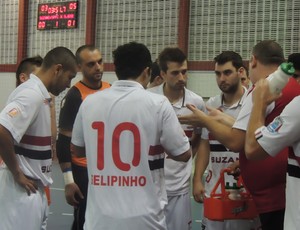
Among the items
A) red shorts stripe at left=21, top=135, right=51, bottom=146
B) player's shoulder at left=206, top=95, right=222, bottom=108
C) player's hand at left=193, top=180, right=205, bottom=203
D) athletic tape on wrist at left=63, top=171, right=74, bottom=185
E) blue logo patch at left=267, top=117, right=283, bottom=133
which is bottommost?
player's hand at left=193, top=180, right=205, bottom=203

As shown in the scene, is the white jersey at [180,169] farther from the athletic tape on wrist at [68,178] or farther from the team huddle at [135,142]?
the athletic tape on wrist at [68,178]

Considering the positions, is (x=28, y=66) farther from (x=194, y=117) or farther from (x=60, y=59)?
(x=194, y=117)

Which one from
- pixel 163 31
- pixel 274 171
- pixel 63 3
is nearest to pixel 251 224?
pixel 274 171

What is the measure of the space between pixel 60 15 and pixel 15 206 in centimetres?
1063

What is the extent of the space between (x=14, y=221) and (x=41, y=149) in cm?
52

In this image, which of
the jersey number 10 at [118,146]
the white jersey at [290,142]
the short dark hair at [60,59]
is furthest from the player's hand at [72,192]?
the white jersey at [290,142]

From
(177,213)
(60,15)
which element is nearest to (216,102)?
(177,213)

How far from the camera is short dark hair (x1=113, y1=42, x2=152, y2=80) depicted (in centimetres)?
296

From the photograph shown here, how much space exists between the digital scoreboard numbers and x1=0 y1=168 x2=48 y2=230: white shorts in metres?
10.3

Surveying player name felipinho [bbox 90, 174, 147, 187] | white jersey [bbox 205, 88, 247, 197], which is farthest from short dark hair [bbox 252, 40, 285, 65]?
white jersey [bbox 205, 88, 247, 197]

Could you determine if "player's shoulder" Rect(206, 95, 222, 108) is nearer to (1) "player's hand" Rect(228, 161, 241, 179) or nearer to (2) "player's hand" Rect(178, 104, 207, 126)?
(1) "player's hand" Rect(228, 161, 241, 179)

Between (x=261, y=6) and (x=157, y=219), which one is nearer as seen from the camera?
(x=157, y=219)

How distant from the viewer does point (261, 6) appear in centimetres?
1102

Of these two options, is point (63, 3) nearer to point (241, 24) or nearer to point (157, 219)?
point (241, 24)
